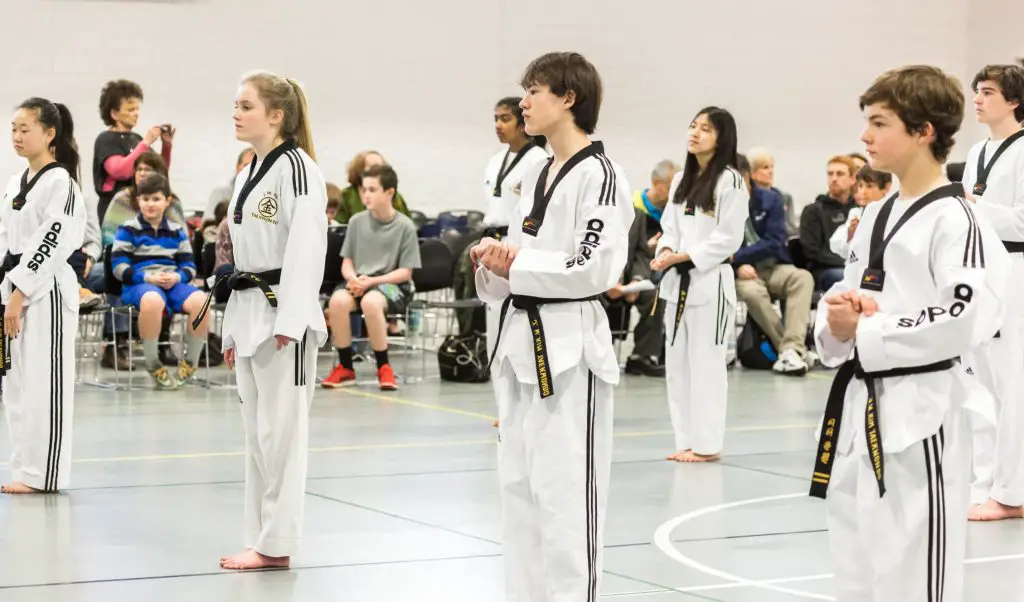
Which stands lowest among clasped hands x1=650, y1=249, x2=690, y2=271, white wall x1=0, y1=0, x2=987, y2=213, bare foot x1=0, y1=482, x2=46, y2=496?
bare foot x1=0, y1=482, x2=46, y2=496

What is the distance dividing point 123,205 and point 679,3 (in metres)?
8.53

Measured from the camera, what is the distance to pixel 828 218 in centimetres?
1234

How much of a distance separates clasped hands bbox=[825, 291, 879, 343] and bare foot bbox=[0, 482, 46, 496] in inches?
173

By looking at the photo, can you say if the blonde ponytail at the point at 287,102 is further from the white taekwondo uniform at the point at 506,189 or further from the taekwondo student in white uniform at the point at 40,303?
the white taekwondo uniform at the point at 506,189

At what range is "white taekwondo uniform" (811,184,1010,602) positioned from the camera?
3133 millimetres

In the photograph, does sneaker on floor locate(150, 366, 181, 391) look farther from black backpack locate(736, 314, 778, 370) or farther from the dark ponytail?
black backpack locate(736, 314, 778, 370)

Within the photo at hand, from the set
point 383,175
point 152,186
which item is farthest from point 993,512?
point 152,186

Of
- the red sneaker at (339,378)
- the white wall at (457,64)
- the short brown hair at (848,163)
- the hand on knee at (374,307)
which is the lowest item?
the red sneaker at (339,378)

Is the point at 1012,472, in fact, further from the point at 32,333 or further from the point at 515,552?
the point at 32,333

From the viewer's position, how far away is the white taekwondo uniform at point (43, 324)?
6.27 meters

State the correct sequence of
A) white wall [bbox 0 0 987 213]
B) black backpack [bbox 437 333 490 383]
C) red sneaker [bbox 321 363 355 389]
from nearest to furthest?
red sneaker [bbox 321 363 355 389]
black backpack [bbox 437 333 490 383]
white wall [bbox 0 0 987 213]

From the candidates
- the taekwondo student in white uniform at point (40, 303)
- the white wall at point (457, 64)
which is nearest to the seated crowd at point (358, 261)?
the white wall at point (457, 64)

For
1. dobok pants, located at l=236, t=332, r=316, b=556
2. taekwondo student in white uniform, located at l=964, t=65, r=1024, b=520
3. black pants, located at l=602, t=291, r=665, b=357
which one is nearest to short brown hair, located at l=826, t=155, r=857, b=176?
black pants, located at l=602, t=291, r=665, b=357

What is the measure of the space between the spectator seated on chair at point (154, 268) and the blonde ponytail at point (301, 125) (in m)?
4.97
